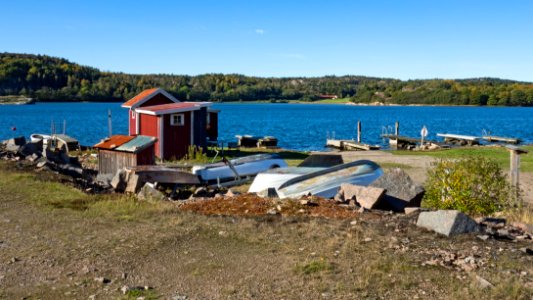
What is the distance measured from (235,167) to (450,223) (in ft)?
45.6

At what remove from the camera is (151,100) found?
33.9m

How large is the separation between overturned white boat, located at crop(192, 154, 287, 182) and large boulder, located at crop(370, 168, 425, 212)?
8.67 m

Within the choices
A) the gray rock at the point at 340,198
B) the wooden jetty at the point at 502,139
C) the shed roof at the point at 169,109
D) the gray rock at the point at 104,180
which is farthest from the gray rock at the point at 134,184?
the wooden jetty at the point at 502,139

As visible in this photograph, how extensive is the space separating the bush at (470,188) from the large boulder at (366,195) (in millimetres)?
1334

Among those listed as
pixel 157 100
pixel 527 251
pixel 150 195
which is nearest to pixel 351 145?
pixel 157 100

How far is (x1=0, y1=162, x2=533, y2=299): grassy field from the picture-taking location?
7438 millimetres

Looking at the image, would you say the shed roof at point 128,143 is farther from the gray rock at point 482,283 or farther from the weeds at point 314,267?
the gray rock at point 482,283

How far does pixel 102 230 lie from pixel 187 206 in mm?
2679

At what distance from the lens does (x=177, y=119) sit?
101ft

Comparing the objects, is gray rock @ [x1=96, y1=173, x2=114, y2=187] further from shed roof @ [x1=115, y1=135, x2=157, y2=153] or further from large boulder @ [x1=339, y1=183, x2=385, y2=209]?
large boulder @ [x1=339, y1=183, x2=385, y2=209]

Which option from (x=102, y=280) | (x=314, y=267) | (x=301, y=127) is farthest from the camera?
(x=301, y=127)

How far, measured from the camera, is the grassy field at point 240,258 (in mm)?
7438

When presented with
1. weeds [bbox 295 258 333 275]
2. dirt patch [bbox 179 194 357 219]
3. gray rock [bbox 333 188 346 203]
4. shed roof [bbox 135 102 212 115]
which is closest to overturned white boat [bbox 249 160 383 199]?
gray rock [bbox 333 188 346 203]

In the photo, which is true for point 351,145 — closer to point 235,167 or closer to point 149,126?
point 149,126
